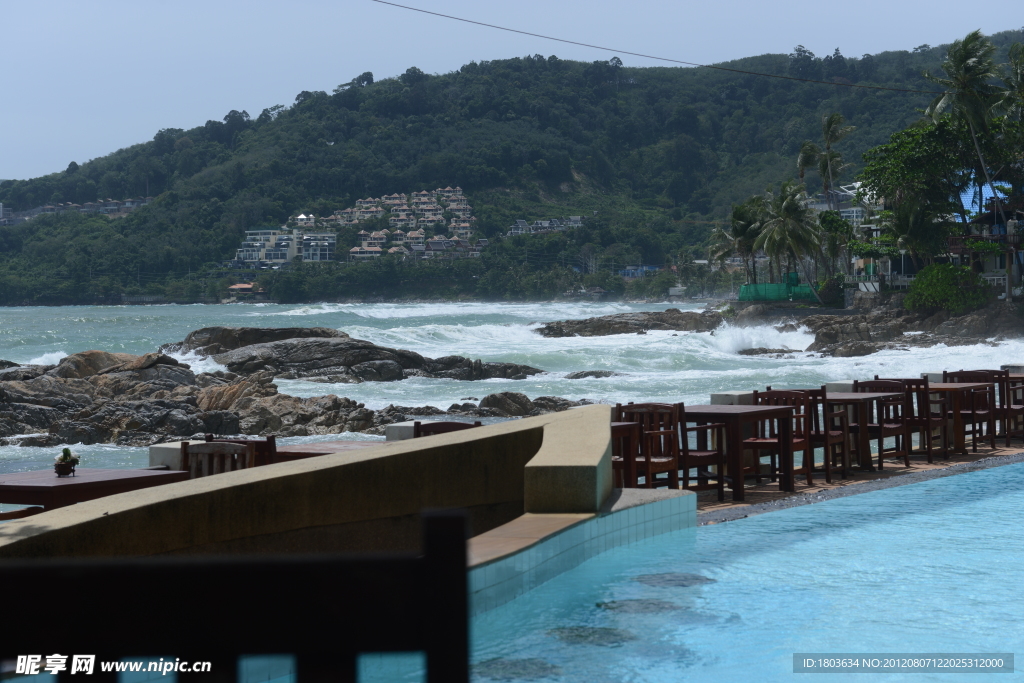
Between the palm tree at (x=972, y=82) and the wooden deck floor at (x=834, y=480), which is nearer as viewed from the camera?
the wooden deck floor at (x=834, y=480)

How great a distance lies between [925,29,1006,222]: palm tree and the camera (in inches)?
1797

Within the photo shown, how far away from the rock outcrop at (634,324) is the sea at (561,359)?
4.99 feet

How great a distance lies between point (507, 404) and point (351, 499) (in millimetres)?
15414

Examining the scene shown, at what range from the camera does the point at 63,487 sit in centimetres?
577

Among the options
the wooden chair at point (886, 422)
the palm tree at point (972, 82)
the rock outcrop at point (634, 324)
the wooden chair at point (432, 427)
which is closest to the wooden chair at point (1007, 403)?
the wooden chair at point (886, 422)

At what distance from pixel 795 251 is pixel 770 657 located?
53.9 metres

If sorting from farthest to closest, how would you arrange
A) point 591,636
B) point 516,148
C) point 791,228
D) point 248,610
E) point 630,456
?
point 516,148 → point 791,228 → point 630,456 → point 591,636 → point 248,610

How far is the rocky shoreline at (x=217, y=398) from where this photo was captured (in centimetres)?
1709

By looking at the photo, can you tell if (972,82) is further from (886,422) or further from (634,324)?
(886,422)

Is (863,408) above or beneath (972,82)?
beneath

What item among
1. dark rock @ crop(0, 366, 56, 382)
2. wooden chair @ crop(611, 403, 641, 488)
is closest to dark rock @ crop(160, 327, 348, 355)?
dark rock @ crop(0, 366, 56, 382)

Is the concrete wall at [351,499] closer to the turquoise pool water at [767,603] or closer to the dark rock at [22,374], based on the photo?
the turquoise pool water at [767,603]

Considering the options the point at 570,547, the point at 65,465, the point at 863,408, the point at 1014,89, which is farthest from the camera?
the point at 1014,89

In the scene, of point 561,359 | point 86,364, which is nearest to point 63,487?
point 86,364
